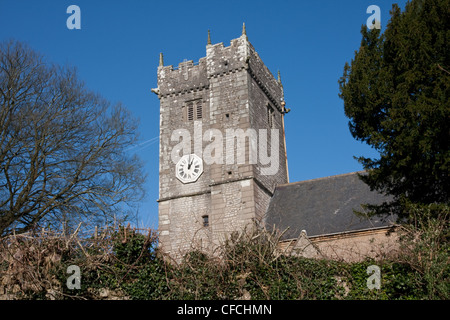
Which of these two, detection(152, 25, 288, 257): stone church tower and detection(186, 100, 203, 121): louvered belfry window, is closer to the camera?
detection(152, 25, 288, 257): stone church tower

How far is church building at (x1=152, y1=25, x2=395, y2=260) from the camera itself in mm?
22969

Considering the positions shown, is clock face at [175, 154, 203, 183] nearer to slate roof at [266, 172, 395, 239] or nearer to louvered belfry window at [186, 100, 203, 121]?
louvered belfry window at [186, 100, 203, 121]

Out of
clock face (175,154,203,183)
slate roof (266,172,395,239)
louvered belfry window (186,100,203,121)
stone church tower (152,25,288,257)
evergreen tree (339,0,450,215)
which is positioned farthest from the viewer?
louvered belfry window (186,100,203,121)

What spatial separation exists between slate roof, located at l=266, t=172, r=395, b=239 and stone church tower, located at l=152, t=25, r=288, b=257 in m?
0.76

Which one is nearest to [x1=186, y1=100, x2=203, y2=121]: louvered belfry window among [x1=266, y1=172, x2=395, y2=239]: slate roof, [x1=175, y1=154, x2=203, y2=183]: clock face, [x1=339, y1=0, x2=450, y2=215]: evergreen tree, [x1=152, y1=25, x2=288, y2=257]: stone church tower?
[x1=152, y1=25, x2=288, y2=257]: stone church tower

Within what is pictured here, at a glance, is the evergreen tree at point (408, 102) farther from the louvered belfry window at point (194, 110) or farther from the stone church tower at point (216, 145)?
the louvered belfry window at point (194, 110)

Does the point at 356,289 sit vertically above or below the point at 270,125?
below

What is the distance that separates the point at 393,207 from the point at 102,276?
25.4ft

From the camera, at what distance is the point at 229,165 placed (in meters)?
24.0

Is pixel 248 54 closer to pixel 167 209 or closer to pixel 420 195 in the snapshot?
pixel 167 209

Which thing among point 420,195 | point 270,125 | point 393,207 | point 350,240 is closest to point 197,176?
point 270,125

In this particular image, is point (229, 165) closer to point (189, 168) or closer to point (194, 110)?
point (189, 168)
